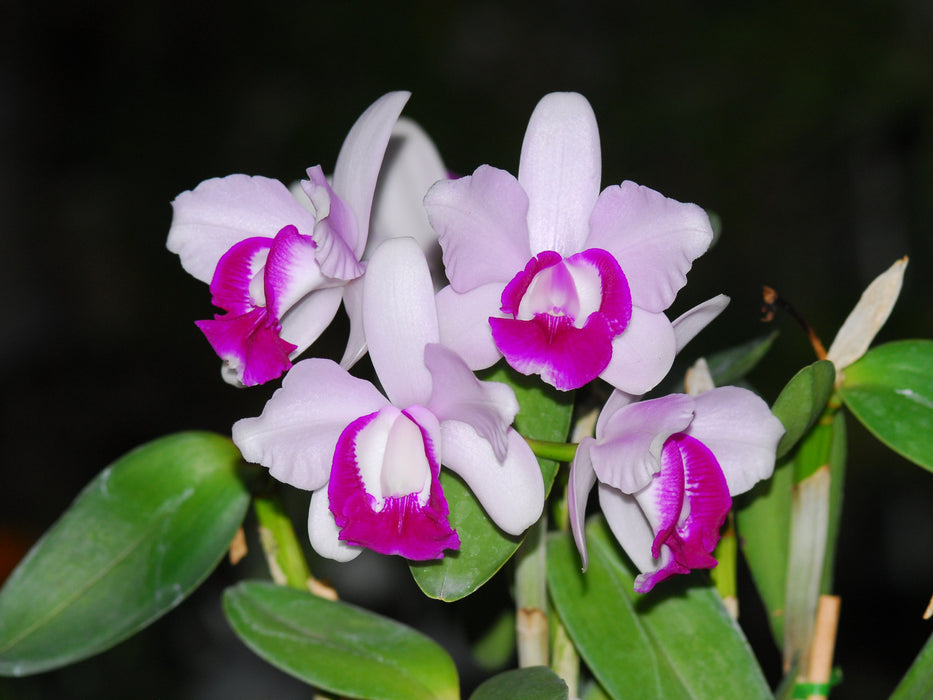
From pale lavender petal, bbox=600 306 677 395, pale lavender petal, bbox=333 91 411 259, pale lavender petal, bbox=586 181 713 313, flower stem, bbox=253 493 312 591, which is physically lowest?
flower stem, bbox=253 493 312 591

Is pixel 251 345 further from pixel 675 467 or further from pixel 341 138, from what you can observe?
pixel 341 138

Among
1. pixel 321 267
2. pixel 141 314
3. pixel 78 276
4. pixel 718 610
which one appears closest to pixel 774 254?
pixel 141 314

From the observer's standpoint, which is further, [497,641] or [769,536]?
[497,641]

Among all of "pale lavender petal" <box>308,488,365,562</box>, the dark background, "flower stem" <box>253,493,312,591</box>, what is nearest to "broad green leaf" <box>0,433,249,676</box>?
"flower stem" <box>253,493,312,591</box>

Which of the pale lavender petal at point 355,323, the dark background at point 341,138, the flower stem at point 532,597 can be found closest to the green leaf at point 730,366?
the flower stem at point 532,597

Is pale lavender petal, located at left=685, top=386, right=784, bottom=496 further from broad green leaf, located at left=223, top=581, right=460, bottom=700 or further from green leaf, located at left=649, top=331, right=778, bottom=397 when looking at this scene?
broad green leaf, located at left=223, top=581, right=460, bottom=700

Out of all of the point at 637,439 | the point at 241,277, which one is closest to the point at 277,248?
the point at 241,277
